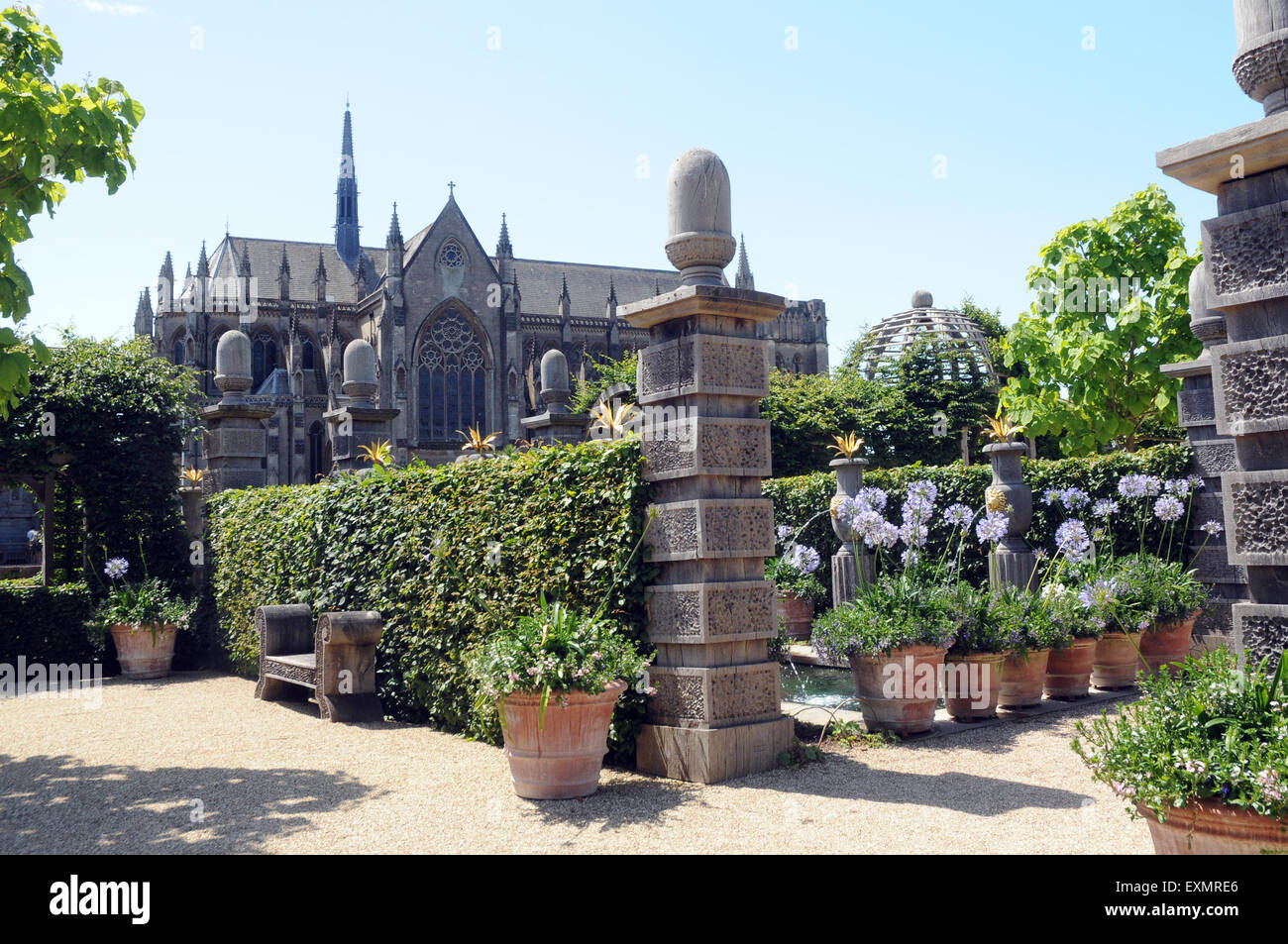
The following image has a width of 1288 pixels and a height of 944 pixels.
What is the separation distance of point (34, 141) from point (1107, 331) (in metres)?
20.3

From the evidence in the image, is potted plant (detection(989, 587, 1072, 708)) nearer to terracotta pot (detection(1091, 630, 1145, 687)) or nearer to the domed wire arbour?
terracotta pot (detection(1091, 630, 1145, 687))

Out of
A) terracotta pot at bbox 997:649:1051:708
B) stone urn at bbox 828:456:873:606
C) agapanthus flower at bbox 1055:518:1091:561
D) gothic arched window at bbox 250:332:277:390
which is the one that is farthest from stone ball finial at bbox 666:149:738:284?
gothic arched window at bbox 250:332:277:390

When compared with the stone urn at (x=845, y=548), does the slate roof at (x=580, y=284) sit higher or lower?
higher

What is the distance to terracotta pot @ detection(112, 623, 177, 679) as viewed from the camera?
11781mm

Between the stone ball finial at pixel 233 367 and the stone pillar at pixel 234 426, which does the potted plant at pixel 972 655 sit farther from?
the stone ball finial at pixel 233 367

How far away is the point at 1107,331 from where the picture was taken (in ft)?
68.2

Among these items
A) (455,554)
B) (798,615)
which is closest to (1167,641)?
(798,615)

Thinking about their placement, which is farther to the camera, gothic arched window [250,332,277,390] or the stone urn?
gothic arched window [250,332,277,390]

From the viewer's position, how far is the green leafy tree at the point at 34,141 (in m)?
5.55

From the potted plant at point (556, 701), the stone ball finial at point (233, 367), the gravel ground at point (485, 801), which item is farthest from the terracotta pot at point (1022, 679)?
the stone ball finial at point (233, 367)

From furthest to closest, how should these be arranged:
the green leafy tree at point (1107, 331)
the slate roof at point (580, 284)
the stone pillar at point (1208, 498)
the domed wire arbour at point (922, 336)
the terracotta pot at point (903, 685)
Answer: the slate roof at point (580, 284) < the domed wire arbour at point (922, 336) < the green leafy tree at point (1107, 331) < the stone pillar at point (1208, 498) < the terracotta pot at point (903, 685)

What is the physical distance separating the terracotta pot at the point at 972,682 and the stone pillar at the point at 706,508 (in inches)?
72.2

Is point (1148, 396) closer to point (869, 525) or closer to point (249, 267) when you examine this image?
point (869, 525)

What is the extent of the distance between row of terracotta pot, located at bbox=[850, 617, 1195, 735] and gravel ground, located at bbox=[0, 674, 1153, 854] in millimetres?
271
